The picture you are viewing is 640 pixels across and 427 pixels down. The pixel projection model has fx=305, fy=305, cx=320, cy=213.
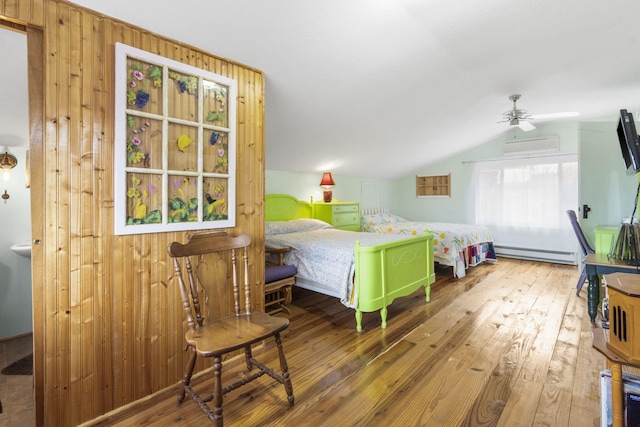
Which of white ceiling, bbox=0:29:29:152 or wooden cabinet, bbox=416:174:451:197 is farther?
wooden cabinet, bbox=416:174:451:197

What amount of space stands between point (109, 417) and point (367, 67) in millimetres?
A: 2978

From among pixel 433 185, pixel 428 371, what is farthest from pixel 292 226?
pixel 433 185

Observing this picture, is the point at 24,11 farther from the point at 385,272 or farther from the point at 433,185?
the point at 433,185

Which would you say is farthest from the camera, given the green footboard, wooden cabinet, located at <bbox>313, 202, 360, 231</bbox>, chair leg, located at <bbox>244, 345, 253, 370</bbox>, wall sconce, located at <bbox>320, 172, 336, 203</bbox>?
wall sconce, located at <bbox>320, 172, 336, 203</bbox>

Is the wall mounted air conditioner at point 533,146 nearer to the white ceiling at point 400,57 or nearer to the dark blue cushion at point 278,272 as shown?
the white ceiling at point 400,57

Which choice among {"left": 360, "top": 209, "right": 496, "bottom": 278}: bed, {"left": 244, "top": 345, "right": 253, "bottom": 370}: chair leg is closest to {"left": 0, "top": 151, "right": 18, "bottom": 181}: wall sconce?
{"left": 244, "top": 345, "right": 253, "bottom": 370}: chair leg

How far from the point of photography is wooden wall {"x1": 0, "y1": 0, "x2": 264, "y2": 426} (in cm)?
147

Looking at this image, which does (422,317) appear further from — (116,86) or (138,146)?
(116,86)

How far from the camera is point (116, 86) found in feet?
5.36

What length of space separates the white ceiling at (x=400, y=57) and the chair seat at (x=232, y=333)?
174 cm

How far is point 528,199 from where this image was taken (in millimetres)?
5645

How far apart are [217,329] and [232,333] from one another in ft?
0.39

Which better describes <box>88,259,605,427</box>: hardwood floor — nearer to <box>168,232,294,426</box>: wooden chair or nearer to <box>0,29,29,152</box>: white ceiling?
<box>168,232,294,426</box>: wooden chair

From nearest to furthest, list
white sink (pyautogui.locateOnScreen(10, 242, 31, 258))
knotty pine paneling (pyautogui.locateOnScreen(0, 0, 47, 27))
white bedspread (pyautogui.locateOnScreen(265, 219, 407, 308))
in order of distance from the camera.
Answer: knotty pine paneling (pyautogui.locateOnScreen(0, 0, 47, 27)), white sink (pyautogui.locateOnScreen(10, 242, 31, 258)), white bedspread (pyautogui.locateOnScreen(265, 219, 407, 308))
